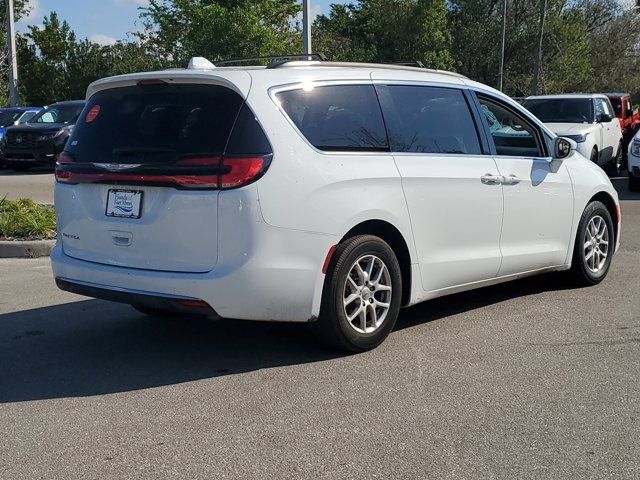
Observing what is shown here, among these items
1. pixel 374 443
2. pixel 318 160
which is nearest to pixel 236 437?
pixel 374 443

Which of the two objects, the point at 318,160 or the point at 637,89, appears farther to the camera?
the point at 637,89

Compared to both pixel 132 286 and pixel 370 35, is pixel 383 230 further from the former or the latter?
pixel 370 35

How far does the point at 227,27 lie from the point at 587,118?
14056 millimetres

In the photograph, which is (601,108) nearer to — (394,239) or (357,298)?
(394,239)

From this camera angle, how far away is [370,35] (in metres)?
44.2

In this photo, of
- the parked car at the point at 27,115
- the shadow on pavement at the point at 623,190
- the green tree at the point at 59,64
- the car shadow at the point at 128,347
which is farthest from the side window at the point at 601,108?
the green tree at the point at 59,64

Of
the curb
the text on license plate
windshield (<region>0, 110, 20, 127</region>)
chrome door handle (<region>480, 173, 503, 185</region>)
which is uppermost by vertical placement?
windshield (<region>0, 110, 20, 127</region>)

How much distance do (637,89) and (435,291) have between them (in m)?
57.9

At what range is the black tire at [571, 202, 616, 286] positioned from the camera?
725 centimetres

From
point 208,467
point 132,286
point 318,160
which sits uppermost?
point 318,160

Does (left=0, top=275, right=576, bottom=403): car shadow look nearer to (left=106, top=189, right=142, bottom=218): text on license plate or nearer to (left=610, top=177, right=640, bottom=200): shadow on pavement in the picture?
(left=106, top=189, right=142, bottom=218): text on license plate

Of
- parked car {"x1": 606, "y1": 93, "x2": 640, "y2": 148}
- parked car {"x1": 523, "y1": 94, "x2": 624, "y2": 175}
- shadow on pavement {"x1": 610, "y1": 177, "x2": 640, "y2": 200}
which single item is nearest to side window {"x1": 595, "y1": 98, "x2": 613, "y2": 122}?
parked car {"x1": 523, "y1": 94, "x2": 624, "y2": 175}

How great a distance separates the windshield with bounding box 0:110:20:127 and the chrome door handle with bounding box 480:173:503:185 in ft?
68.1

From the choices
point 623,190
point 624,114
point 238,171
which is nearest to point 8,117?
point 624,114
